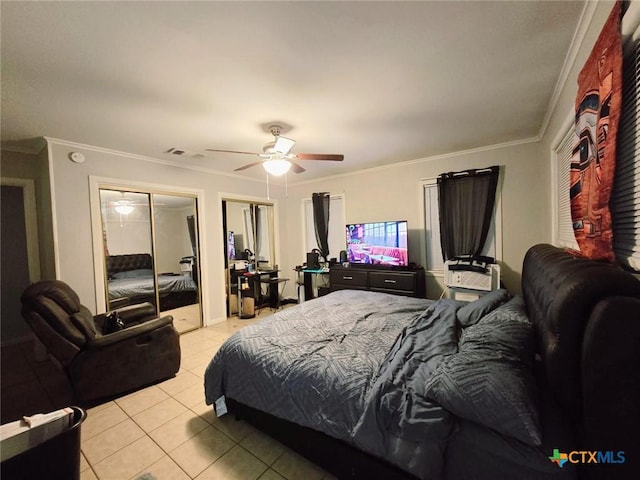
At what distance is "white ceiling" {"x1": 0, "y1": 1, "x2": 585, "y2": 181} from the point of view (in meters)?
1.31

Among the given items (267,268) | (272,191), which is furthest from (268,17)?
(267,268)

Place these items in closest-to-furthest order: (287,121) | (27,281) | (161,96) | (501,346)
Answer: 1. (501,346)
2. (161,96)
3. (287,121)
4. (27,281)

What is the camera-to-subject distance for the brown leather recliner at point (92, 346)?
205 centimetres

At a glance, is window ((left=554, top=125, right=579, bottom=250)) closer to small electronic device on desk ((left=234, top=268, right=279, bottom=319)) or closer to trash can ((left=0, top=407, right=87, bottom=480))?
→ trash can ((left=0, top=407, right=87, bottom=480))

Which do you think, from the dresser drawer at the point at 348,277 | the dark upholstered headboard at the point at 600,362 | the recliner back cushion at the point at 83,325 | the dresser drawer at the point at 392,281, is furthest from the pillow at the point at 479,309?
the recliner back cushion at the point at 83,325

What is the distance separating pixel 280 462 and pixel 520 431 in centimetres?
142

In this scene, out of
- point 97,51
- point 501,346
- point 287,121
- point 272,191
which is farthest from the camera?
point 272,191

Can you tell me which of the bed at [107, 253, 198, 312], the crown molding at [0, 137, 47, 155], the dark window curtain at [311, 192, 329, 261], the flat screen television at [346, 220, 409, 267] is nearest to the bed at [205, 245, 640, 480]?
the flat screen television at [346, 220, 409, 267]

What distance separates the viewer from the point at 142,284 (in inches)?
142

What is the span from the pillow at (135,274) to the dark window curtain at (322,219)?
2.91 m

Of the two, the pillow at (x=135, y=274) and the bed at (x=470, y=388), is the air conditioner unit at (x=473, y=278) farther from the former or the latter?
the pillow at (x=135, y=274)

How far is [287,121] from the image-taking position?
253cm

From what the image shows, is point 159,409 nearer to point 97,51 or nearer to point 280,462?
point 280,462

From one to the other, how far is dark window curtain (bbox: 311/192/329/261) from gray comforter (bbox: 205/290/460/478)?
2.71m
